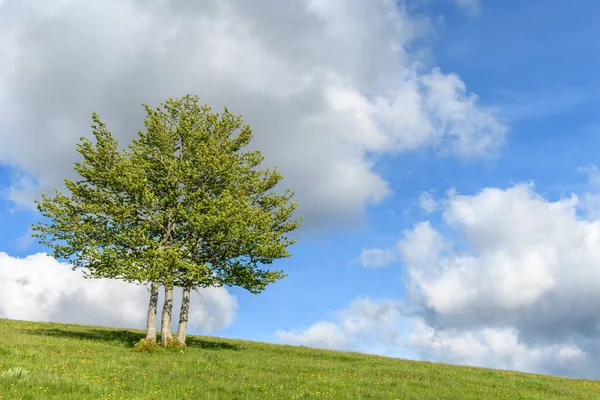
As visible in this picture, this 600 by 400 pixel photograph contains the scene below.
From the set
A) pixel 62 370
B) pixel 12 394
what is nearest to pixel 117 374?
pixel 62 370

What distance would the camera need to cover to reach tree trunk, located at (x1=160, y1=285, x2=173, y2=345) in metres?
33.3

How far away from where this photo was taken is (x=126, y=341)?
115 ft

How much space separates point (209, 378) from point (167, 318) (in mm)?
14523

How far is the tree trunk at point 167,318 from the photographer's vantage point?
33.3 metres

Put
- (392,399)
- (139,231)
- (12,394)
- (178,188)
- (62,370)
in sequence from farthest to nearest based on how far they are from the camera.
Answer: (178,188) < (139,231) < (62,370) < (392,399) < (12,394)

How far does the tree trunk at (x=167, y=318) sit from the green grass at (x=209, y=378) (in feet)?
7.27

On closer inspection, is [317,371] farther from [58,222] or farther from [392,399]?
[58,222]

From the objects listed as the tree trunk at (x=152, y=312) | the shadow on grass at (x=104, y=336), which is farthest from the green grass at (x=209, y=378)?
the shadow on grass at (x=104, y=336)

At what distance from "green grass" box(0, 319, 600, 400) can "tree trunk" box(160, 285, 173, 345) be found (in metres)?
2.22

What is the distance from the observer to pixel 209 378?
20.6 m

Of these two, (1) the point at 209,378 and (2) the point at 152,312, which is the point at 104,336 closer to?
(2) the point at 152,312

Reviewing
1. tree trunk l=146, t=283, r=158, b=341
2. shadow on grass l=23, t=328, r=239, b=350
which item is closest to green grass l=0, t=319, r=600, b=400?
tree trunk l=146, t=283, r=158, b=341

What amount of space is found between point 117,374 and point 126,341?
51.2ft

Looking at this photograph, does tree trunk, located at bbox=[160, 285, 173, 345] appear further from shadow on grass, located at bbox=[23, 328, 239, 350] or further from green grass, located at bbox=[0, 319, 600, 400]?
shadow on grass, located at bbox=[23, 328, 239, 350]
